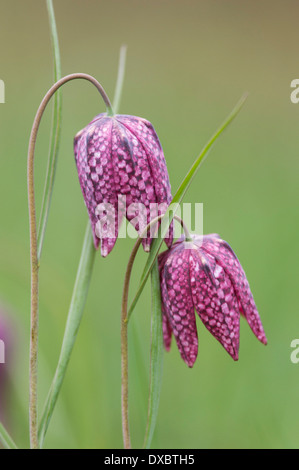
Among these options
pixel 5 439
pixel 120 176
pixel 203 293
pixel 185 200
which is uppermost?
pixel 120 176

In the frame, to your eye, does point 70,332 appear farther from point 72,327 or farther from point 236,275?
point 236,275

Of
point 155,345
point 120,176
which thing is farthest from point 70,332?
point 120,176

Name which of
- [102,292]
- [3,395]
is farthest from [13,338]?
[102,292]

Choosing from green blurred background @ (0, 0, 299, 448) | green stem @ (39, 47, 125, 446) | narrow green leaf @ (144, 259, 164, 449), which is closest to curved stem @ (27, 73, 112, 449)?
green stem @ (39, 47, 125, 446)

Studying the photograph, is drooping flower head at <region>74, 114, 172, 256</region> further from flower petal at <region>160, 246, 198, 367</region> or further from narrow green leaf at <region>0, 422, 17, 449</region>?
narrow green leaf at <region>0, 422, 17, 449</region>

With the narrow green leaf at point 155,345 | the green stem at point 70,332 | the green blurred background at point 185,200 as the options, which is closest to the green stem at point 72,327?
the green stem at point 70,332

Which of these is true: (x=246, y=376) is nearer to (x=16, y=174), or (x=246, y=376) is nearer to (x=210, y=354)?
(x=210, y=354)

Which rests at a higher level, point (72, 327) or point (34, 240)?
point (34, 240)
